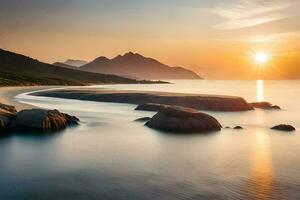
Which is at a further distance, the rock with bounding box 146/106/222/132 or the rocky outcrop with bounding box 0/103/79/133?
the rock with bounding box 146/106/222/132

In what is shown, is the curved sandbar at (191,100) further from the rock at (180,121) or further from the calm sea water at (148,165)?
the rock at (180,121)

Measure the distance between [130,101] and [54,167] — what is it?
64050 mm

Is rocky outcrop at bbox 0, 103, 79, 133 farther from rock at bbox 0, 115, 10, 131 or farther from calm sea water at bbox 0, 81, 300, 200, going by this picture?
calm sea water at bbox 0, 81, 300, 200

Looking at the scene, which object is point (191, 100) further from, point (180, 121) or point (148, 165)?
point (148, 165)

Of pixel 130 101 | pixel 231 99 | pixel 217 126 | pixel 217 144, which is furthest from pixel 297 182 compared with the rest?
pixel 130 101

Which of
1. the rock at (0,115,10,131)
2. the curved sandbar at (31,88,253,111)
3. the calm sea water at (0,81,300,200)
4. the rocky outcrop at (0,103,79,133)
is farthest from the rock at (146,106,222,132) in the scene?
the curved sandbar at (31,88,253,111)

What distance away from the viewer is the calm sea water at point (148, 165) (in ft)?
76.1

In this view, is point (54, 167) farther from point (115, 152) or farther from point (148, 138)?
point (148, 138)

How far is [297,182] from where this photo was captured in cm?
2567

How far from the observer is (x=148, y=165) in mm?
30781

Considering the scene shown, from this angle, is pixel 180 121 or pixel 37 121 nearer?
pixel 37 121

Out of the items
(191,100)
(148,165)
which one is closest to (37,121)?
(148,165)

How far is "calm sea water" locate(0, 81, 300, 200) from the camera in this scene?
2319 centimetres

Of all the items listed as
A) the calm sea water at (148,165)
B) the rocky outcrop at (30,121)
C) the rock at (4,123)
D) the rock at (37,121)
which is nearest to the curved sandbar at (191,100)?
the calm sea water at (148,165)
